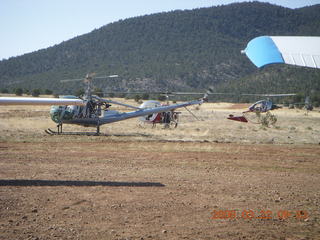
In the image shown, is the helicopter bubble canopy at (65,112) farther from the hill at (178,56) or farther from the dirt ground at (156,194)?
the hill at (178,56)

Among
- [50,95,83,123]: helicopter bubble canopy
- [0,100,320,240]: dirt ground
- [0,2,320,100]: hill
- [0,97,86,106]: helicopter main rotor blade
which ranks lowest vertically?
[0,100,320,240]: dirt ground

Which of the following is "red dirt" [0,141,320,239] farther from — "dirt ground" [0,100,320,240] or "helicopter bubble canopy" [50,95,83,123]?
"helicopter bubble canopy" [50,95,83,123]

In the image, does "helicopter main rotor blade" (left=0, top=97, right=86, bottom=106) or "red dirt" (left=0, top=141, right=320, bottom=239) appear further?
"helicopter main rotor blade" (left=0, top=97, right=86, bottom=106)

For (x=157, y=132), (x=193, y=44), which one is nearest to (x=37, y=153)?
(x=157, y=132)

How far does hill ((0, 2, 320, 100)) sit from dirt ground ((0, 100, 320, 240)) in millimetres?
51100

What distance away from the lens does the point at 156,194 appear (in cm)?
779
